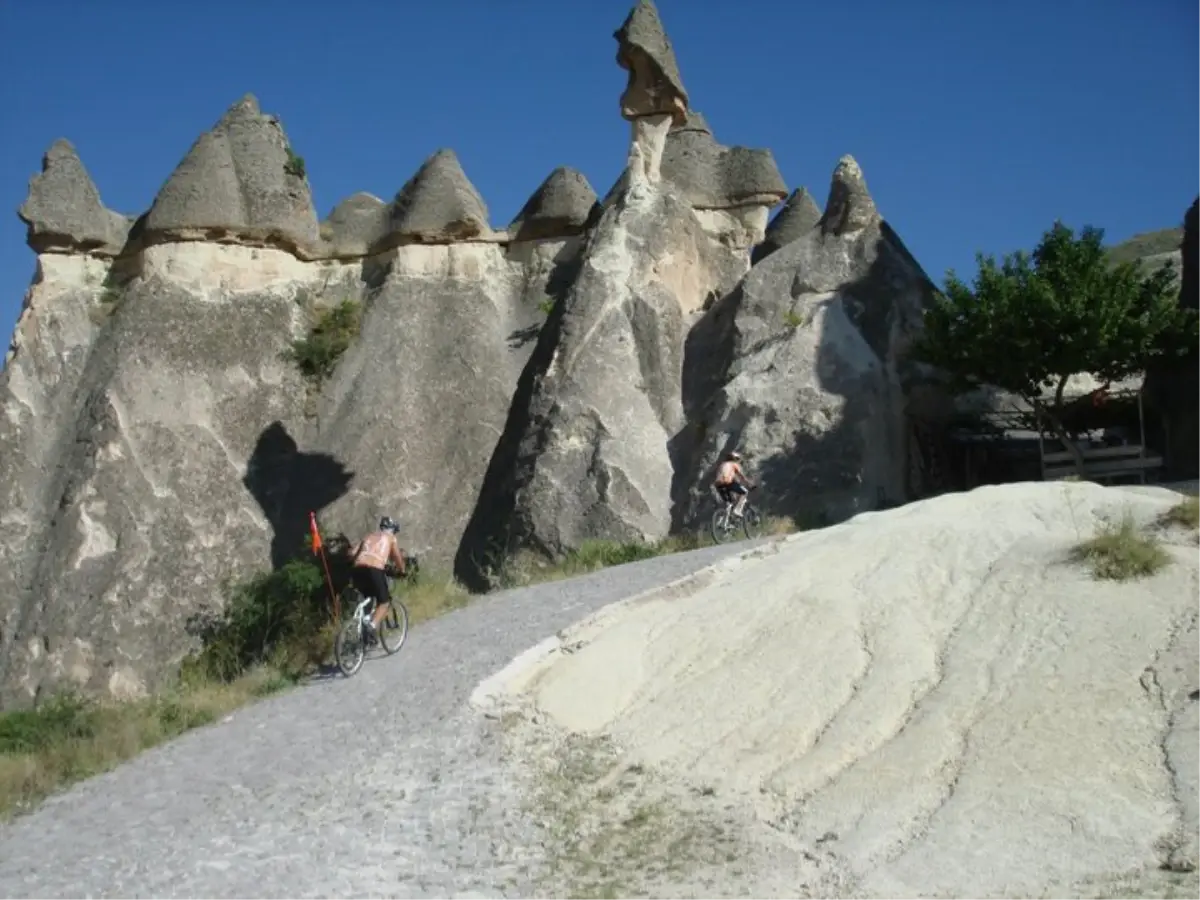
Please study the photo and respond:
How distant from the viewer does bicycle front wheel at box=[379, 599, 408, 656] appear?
41.2 ft

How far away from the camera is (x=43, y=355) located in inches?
1034

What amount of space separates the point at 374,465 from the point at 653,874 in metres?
18.6

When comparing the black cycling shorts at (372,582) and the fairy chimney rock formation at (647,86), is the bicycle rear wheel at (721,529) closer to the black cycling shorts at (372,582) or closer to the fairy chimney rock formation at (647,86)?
the black cycling shorts at (372,582)

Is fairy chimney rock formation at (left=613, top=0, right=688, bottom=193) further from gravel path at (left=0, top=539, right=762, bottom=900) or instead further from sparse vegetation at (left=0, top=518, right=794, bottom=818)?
gravel path at (left=0, top=539, right=762, bottom=900)

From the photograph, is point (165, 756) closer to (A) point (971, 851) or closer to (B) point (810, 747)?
(B) point (810, 747)

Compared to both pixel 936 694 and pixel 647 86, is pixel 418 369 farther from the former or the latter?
pixel 936 694

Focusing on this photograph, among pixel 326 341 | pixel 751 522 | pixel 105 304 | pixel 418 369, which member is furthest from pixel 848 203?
pixel 105 304

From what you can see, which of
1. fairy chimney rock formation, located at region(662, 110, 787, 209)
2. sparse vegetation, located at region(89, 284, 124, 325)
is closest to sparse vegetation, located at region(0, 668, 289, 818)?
sparse vegetation, located at region(89, 284, 124, 325)

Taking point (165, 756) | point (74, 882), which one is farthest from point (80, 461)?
point (74, 882)

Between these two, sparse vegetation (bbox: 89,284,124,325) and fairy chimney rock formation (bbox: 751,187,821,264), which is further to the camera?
fairy chimney rock formation (bbox: 751,187,821,264)

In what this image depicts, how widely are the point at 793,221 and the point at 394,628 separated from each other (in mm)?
18977

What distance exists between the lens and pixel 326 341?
27.1 m

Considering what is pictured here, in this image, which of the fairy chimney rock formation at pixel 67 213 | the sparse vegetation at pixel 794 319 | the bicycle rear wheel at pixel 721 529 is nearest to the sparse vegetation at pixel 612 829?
the bicycle rear wheel at pixel 721 529

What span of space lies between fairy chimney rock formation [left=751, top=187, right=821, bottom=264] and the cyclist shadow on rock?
1039 cm
